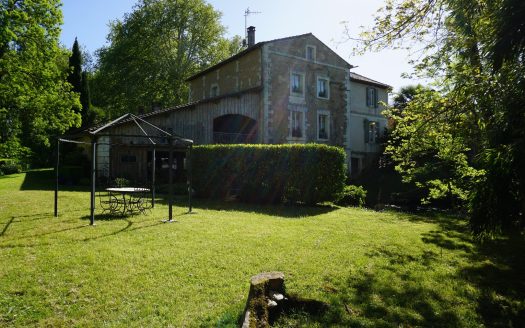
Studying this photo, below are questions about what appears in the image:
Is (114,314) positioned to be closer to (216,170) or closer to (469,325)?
(469,325)

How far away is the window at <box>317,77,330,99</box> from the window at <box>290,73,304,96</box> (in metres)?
1.66

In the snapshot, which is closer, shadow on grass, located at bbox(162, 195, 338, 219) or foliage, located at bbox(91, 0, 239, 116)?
shadow on grass, located at bbox(162, 195, 338, 219)

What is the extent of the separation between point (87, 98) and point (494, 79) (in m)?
32.0

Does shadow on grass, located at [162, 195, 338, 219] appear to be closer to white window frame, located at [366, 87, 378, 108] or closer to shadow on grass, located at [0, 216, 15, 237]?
shadow on grass, located at [0, 216, 15, 237]

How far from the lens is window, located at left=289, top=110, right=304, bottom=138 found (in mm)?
24062

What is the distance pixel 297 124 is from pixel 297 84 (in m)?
2.80

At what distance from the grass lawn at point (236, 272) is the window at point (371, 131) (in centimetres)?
2075

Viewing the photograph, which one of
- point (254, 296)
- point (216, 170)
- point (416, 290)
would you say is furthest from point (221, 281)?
point (216, 170)

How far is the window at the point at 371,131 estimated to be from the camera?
2992 centimetres

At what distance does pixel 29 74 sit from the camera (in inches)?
667

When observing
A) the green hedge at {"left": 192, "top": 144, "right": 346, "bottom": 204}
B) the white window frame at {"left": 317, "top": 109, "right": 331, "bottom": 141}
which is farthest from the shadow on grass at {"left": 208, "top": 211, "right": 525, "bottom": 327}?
the white window frame at {"left": 317, "top": 109, "right": 331, "bottom": 141}

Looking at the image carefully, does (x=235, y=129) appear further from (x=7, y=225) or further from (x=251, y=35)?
(x=7, y=225)

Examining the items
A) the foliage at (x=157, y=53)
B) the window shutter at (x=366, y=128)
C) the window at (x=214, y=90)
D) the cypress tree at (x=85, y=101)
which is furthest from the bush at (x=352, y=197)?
the cypress tree at (x=85, y=101)

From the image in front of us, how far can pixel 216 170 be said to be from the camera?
51.3ft
